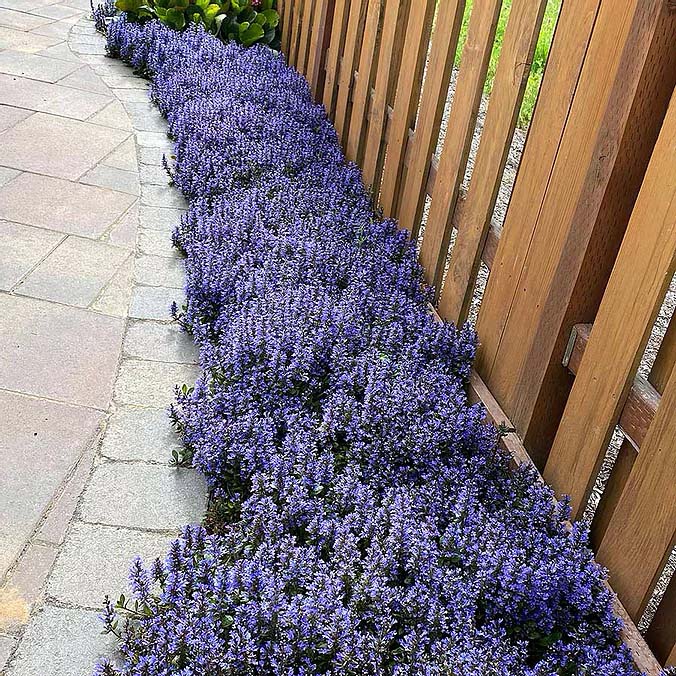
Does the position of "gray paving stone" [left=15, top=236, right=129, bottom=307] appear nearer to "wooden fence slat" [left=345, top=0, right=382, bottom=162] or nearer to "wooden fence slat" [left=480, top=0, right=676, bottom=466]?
"wooden fence slat" [left=345, top=0, right=382, bottom=162]

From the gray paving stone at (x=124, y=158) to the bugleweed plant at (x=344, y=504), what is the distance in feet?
4.30

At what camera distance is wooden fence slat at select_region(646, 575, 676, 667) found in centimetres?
190

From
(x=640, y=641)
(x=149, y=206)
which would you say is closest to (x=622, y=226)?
(x=640, y=641)

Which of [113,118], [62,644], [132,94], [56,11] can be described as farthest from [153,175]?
[56,11]

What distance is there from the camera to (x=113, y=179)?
14.6 feet

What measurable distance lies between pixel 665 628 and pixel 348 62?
3582mm

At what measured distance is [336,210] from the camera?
144 inches

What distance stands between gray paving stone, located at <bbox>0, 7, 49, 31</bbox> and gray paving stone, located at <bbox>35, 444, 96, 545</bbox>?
5.67m

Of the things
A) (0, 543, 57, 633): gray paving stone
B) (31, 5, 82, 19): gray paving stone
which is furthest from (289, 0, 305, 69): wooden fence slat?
(0, 543, 57, 633): gray paving stone

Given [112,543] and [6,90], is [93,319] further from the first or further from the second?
[6,90]

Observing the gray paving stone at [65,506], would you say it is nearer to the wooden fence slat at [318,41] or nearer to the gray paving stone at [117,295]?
the gray paving stone at [117,295]

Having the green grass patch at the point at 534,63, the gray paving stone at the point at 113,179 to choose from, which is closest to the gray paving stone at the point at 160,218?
the gray paving stone at the point at 113,179

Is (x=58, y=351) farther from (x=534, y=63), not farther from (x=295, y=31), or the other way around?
(x=534, y=63)

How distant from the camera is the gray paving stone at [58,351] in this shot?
2.77m
